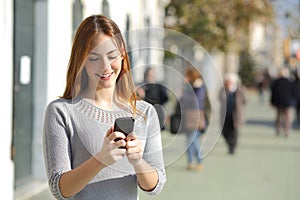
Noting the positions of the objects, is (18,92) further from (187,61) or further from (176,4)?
(176,4)

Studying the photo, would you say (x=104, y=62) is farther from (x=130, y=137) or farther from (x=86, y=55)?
(x=130, y=137)

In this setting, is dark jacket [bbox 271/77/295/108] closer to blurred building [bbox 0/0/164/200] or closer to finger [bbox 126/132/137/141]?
blurred building [bbox 0/0/164/200]

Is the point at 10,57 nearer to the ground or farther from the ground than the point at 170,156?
farther from the ground

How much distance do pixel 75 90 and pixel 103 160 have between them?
30 cm

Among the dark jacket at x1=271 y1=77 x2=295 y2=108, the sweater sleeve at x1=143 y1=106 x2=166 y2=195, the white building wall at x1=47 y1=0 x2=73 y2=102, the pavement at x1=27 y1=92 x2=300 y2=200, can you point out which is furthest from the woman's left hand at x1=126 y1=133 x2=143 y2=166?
the dark jacket at x1=271 y1=77 x2=295 y2=108

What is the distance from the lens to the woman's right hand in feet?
6.94

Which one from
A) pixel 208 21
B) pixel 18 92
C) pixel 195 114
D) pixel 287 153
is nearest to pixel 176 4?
pixel 208 21

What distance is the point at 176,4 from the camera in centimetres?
2222

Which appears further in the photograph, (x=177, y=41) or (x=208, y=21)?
(x=208, y=21)

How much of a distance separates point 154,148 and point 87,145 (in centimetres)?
23

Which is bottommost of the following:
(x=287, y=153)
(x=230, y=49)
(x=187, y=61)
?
(x=287, y=153)

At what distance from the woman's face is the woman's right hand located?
213 mm

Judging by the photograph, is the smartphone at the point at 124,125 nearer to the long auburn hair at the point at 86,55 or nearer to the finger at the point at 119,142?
Result: the finger at the point at 119,142

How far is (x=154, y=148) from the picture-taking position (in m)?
2.38
